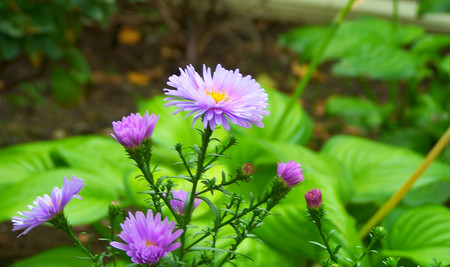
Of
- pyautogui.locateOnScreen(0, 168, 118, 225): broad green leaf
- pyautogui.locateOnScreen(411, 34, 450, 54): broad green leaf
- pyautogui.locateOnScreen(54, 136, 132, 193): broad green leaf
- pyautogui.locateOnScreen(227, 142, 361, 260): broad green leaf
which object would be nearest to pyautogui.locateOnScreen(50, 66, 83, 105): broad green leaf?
pyautogui.locateOnScreen(54, 136, 132, 193): broad green leaf

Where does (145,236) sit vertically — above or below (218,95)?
below

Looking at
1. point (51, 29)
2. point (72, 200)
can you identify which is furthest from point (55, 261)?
point (51, 29)

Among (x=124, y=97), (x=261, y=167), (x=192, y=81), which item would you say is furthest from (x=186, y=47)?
(x=192, y=81)

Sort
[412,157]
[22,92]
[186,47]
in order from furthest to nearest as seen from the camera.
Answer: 1. [186,47]
2. [22,92]
3. [412,157]

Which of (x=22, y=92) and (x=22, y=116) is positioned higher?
(x=22, y=92)

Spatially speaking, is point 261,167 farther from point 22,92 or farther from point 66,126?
point 22,92

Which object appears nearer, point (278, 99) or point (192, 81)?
point (192, 81)

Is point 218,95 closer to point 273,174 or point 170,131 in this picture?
point 273,174

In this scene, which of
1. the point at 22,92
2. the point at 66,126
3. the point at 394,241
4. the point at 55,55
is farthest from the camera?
the point at 22,92
